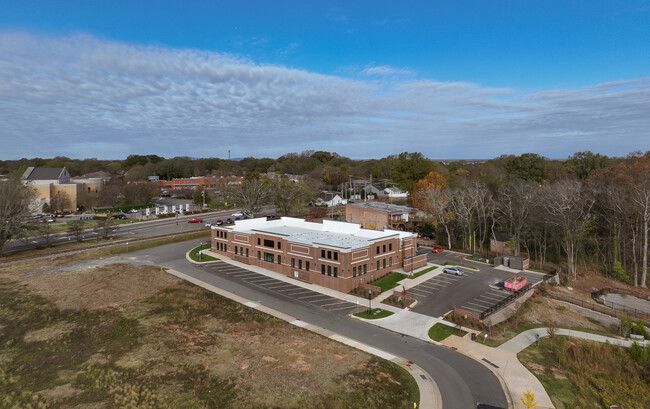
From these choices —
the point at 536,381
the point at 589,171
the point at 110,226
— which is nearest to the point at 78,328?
the point at 536,381

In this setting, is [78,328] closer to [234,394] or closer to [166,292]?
[166,292]

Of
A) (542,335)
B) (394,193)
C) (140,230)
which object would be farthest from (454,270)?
(394,193)

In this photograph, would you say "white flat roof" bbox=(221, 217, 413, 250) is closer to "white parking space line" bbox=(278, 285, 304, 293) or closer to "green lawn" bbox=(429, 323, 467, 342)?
"white parking space line" bbox=(278, 285, 304, 293)

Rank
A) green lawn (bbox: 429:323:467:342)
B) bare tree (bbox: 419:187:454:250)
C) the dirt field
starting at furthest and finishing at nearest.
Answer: bare tree (bbox: 419:187:454:250) → green lawn (bbox: 429:323:467:342) → the dirt field

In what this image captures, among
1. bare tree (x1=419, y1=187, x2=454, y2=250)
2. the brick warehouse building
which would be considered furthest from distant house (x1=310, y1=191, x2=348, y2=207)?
the brick warehouse building

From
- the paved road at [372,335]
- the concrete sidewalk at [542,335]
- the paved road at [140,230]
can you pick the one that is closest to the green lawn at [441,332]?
the paved road at [372,335]

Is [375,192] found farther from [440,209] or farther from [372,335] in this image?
[372,335]
